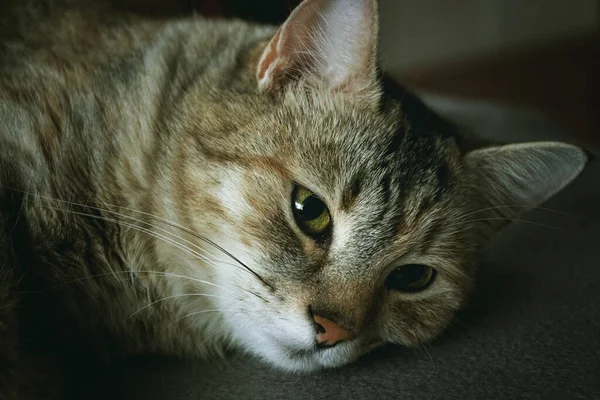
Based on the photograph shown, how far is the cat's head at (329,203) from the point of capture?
982mm

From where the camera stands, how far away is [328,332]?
3.12 feet

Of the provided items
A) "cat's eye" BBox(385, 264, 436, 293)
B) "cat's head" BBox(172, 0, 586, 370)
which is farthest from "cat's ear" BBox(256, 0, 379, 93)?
"cat's eye" BBox(385, 264, 436, 293)

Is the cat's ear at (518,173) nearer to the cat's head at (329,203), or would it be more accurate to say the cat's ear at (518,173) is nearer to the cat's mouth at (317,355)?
the cat's head at (329,203)

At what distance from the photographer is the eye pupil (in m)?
1.04

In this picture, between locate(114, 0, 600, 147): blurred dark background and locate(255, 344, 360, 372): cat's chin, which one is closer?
locate(255, 344, 360, 372): cat's chin

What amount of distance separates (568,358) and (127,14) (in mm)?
1236

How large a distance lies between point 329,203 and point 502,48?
10.0 ft

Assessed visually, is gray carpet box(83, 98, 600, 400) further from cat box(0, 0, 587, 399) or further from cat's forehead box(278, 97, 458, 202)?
cat's forehead box(278, 97, 458, 202)

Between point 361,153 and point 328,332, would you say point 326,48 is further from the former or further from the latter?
point 328,332

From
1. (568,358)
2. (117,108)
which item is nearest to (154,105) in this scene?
(117,108)

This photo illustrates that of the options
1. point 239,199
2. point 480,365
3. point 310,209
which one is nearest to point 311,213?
point 310,209

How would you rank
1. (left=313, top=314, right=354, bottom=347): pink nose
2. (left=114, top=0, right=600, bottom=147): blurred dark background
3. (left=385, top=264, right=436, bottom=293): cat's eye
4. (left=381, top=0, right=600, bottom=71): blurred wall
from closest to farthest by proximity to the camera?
(left=313, top=314, right=354, bottom=347): pink nose → (left=385, top=264, right=436, bottom=293): cat's eye → (left=114, top=0, right=600, bottom=147): blurred dark background → (left=381, top=0, right=600, bottom=71): blurred wall

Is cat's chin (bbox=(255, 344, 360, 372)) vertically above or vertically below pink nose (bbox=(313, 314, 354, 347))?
→ below

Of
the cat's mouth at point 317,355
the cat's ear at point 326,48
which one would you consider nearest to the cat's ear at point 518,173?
the cat's ear at point 326,48
